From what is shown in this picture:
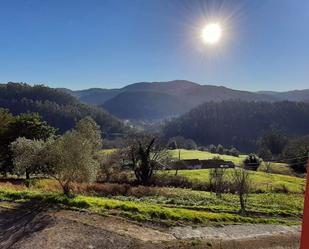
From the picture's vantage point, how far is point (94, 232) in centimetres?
1998

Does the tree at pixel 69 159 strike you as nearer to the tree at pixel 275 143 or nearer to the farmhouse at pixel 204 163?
the farmhouse at pixel 204 163

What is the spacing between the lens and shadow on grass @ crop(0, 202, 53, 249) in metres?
18.8

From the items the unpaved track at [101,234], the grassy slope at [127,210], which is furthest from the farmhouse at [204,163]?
the unpaved track at [101,234]

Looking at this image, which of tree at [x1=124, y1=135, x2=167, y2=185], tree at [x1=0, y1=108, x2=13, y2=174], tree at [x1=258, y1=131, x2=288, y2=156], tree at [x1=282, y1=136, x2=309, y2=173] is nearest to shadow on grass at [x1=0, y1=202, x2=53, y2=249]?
tree at [x1=0, y1=108, x2=13, y2=174]

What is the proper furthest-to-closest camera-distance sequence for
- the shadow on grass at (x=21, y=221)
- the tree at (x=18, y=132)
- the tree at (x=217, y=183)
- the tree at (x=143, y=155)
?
the tree at (x=143, y=155)
the tree at (x=217, y=183)
the tree at (x=18, y=132)
the shadow on grass at (x=21, y=221)

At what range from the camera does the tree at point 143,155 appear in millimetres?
59969

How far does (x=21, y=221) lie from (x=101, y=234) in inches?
185

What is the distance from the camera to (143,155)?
197 feet

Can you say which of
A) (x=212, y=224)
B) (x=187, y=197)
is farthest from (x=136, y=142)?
(x=212, y=224)

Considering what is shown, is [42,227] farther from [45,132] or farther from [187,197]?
[45,132]

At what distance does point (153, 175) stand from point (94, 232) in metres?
42.9

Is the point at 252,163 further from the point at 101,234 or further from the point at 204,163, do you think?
the point at 101,234

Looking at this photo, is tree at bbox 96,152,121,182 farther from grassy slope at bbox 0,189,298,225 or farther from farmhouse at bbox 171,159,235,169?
farmhouse at bbox 171,159,235,169

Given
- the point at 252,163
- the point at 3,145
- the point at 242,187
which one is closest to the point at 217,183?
the point at 242,187
